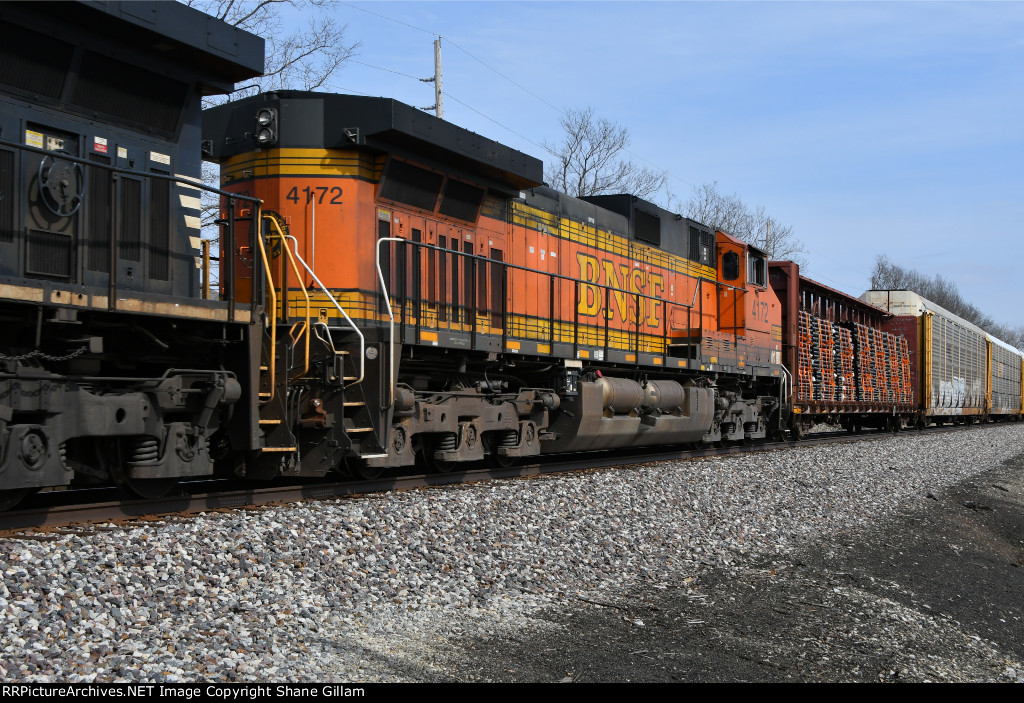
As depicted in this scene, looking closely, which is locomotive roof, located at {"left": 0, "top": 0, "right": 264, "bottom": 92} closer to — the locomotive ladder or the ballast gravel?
the locomotive ladder

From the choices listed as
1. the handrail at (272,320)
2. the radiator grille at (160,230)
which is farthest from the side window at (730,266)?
the radiator grille at (160,230)

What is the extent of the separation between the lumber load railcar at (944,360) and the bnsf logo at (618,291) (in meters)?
16.6

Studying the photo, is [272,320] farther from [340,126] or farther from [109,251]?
[340,126]

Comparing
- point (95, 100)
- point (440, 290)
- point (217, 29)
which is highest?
point (217, 29)

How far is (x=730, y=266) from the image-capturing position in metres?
16.1

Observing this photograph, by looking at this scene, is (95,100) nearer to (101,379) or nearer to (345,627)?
(101,379)

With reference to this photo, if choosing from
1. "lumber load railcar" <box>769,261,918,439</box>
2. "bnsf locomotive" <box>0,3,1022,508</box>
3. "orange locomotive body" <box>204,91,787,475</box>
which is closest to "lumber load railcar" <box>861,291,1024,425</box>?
"lumber load railcar" <box>769,261,918,439</box>

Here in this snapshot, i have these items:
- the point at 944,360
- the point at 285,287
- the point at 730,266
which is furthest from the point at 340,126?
the point at 944,360

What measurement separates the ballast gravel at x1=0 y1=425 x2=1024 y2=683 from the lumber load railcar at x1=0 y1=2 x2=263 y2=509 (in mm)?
762

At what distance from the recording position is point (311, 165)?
846cm

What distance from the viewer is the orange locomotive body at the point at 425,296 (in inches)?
302

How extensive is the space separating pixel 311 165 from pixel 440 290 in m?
1.90

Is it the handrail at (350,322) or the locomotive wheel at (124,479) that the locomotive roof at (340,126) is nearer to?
the handrail at (350,322)
